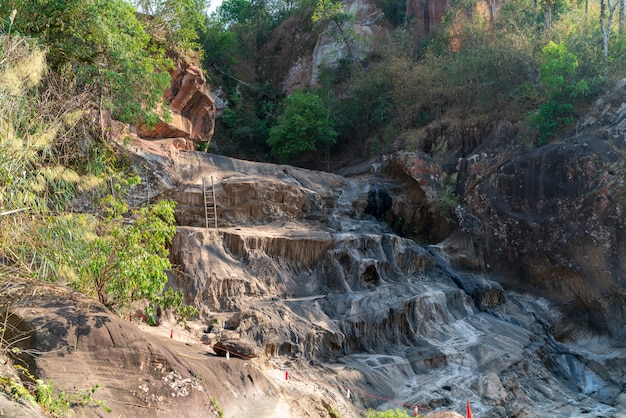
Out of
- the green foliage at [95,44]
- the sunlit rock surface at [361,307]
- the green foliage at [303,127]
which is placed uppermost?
the green foliage at [95,44]

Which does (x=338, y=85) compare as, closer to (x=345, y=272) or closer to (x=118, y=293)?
(x=345, y=272)

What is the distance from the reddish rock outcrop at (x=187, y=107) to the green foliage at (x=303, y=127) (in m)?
6.96

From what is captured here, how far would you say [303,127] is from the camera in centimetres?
3219

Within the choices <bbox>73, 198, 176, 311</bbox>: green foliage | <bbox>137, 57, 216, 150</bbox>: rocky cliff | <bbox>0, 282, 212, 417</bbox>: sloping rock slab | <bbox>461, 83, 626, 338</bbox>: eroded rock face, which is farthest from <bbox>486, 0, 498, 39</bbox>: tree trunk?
<bbox>0, 282, 212, 417</bbox>: sloping rock slab

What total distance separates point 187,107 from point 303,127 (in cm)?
848

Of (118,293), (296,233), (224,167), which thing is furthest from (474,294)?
(118,293)

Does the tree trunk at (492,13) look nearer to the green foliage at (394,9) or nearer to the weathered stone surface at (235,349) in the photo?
the green foliage at (394,9)

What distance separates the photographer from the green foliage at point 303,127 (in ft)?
106

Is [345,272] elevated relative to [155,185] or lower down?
lower down

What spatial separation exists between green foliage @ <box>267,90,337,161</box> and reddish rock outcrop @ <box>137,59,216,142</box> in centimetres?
696

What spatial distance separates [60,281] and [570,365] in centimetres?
1596

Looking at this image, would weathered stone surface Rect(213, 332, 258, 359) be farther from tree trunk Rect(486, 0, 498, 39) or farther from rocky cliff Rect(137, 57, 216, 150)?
tree trunk Rect(486, 0, 498, 39)

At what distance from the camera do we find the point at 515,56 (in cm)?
2909

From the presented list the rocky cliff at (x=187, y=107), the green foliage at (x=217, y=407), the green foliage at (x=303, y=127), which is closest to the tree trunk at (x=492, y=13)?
the green foliage at (x=303, y=127)
